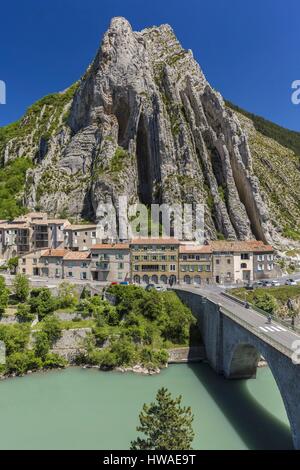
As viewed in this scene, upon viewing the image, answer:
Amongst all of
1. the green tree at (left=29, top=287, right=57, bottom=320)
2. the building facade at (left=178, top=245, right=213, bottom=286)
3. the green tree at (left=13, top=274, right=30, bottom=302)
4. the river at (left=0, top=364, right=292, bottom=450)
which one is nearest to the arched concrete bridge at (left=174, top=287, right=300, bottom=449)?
the river at (left=0, top=364, right=292, bottom=450)

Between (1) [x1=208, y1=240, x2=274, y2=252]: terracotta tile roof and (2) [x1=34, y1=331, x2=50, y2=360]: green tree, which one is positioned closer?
(2) [x1=34, y1=331, x2=50, y2=360]: green tree

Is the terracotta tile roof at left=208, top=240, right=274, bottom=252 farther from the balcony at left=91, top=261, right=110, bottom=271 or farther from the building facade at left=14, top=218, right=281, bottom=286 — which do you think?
the balcony at left=91, top=261, right=110, bottom=271

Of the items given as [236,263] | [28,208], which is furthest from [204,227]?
[28,208]

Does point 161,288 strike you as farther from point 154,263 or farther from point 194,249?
point 194,249

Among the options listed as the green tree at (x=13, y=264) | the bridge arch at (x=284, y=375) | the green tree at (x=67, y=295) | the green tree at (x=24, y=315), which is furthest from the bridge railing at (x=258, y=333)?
the green tree at (x=13, y=264)

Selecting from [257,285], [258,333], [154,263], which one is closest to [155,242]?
[154,263]

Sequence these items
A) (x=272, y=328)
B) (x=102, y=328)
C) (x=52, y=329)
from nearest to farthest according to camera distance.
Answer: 1. (x=272, y=328)
2. (x=52, y=329)
3. (x=102, y=328)
